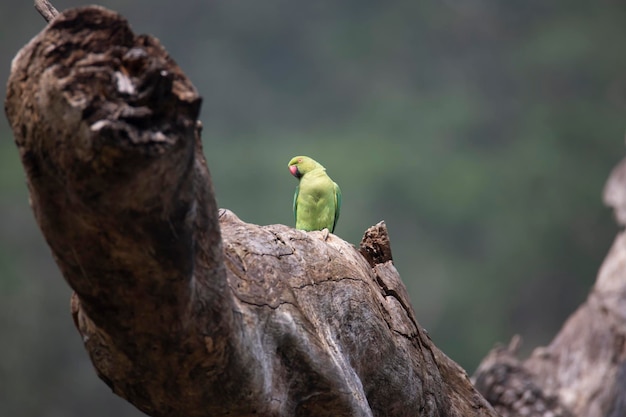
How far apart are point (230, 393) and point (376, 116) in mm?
9545

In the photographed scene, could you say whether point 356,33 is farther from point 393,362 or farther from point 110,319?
point 110,319

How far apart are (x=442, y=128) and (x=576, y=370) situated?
19.1 feet

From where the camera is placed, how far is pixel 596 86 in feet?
40.2

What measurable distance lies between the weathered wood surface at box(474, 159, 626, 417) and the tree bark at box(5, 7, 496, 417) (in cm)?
349

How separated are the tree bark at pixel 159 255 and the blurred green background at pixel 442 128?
7.28 meters

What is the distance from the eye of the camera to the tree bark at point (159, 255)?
177 centimetres

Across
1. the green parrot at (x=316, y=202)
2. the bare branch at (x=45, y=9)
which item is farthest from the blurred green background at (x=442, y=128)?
the bare branch at (x=45, y=9)

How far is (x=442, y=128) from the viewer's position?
1170 centimetres

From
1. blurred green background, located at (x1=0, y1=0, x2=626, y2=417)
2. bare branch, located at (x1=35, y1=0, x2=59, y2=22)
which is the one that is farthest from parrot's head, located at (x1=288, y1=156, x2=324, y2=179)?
blurred green background, located at (x1=0, y1=0, x2=626, y2=417)

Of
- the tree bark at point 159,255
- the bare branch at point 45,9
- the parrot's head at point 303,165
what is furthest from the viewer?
the parrot's head at point 303,165

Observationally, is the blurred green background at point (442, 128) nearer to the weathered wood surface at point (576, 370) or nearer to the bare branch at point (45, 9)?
the weathered wood surface at point (576, 370)

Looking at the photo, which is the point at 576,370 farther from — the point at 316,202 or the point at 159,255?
the point at 159,255

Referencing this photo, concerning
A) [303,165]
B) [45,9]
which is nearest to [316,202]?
[303,165]

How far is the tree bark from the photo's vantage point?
5.81ft
